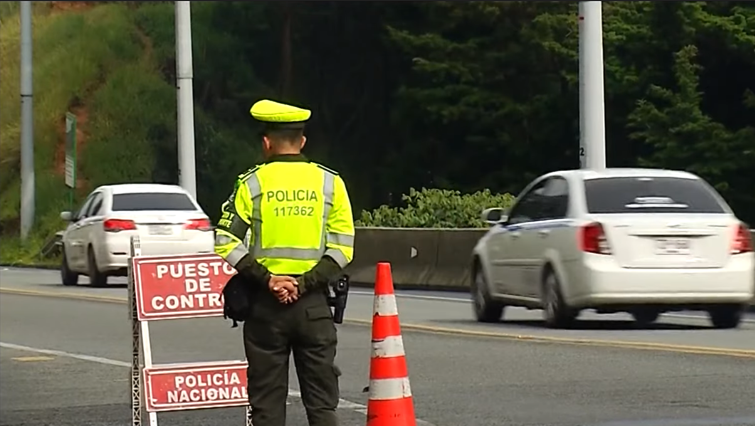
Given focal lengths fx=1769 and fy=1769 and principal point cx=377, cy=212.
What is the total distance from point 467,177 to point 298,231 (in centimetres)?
4418

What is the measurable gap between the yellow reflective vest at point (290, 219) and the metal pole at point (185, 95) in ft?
92.2

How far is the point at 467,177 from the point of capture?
51281 millimetres

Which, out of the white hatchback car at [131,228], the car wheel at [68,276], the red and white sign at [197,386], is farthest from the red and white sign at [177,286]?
the car wheel at [68,276]

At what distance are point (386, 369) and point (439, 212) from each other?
74.8 ft

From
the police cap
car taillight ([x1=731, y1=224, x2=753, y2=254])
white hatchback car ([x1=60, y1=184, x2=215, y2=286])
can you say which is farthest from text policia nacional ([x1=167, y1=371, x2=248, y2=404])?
white hatchback car ([x1=60, y1=184, x2=215, y2=286])

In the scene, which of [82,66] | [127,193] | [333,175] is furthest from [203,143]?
[333,175]

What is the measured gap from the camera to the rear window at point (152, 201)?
26469 millimetres

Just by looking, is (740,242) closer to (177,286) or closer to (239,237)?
(177,286)

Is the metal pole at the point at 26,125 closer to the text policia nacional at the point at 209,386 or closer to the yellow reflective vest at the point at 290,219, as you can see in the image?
the text policia nacional at the point at 209,386

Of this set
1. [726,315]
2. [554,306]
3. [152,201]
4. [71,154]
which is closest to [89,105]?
[71,154]

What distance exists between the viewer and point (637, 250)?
16000mm

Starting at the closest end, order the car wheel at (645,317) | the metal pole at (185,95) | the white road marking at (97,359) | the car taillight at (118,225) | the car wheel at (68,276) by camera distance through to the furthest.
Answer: the white road marking at (97,359)
the car wheel at (645,317)
the car taillight at (118,225)
the car wheel at (68,276)
the metal pole at (185,95)

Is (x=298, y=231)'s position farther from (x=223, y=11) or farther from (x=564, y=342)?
(x=223, y=11)

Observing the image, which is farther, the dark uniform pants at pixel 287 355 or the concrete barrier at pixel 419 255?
the concrete barrier at pixel 419 255
